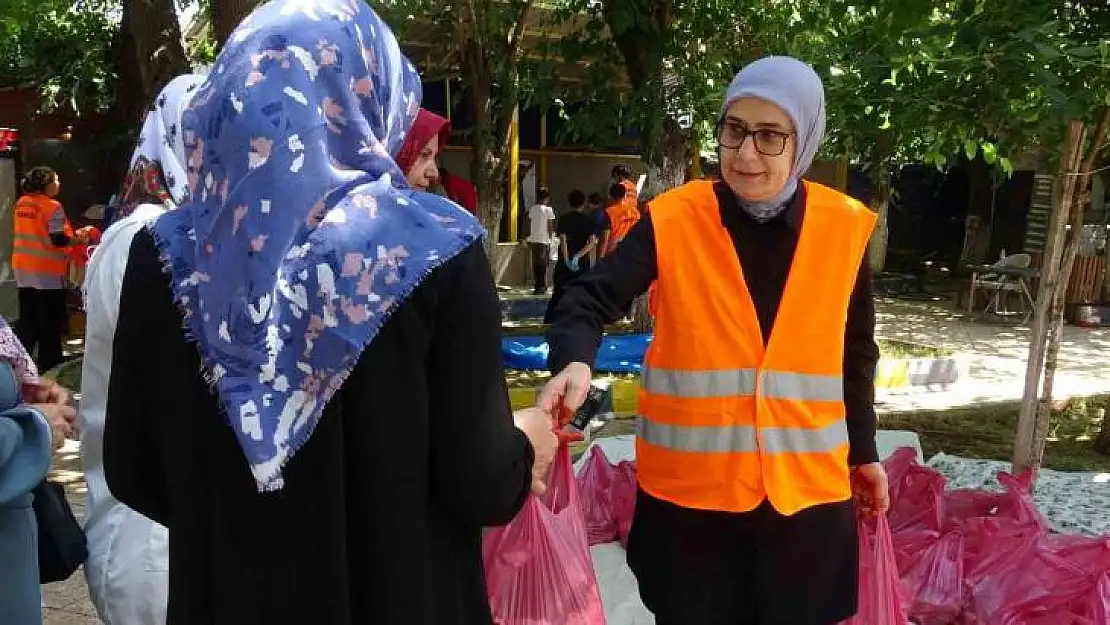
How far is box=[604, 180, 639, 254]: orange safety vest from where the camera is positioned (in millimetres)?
9469

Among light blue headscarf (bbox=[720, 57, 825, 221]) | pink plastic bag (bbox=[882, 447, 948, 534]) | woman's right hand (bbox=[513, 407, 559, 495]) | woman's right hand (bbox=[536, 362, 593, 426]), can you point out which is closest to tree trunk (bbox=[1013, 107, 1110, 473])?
pink plastic bag (bbox=[882, 447, 948, 534])

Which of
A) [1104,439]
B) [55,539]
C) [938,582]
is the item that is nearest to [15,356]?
[55,539]

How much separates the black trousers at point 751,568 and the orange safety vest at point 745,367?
4cm

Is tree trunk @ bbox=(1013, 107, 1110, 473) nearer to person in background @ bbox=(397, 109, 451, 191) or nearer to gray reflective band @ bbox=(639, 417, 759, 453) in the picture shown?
gray reflective band @ bbox=(639, 417, 759, 453)

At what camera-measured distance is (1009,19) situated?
347cm

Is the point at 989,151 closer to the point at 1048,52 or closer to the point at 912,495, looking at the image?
the point at 1048,52

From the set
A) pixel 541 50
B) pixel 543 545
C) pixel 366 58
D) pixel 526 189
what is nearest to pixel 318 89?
pixel 366 58

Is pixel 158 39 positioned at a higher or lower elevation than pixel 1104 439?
higher

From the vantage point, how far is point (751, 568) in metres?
2.03

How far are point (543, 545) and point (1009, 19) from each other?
8.55 feet

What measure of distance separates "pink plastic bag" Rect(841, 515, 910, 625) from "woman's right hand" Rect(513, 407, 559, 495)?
120 cm

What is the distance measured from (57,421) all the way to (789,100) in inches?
61.5

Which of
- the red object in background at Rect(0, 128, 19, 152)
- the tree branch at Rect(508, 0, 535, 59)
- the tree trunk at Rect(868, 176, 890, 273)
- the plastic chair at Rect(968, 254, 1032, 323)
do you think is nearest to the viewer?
the tree branch at Rect(508, 0, 535, 59)

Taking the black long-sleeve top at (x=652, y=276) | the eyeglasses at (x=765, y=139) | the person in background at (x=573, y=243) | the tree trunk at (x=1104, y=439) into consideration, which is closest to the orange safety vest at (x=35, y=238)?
the person in background at (x=573, y=243)
